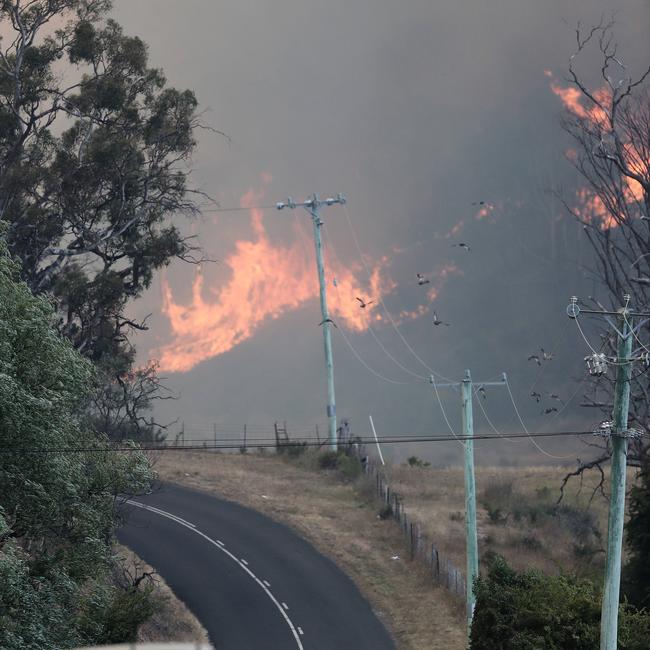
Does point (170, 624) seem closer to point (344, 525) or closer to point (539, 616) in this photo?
point (344, 525)

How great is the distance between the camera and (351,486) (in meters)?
55.2

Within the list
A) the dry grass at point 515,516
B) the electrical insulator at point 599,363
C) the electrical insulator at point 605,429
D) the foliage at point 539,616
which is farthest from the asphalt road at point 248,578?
the electrical insulator at point 599,363

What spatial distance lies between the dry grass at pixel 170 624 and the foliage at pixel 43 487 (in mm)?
7352

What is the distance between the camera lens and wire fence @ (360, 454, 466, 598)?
38.6 m

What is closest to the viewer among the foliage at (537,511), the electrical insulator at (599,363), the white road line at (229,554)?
the electrical insulator at (599,363)

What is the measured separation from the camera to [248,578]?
40.7 m

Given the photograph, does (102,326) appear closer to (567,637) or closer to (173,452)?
(173,452)

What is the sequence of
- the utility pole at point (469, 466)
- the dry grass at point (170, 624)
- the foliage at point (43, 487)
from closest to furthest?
the foliage at point (43, 487)
the utility pole at point (469, 466)
the dry grass at point (170, 624)

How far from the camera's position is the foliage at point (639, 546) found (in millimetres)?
32750

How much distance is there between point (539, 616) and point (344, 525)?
75.7ft

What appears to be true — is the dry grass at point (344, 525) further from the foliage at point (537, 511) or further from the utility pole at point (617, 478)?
the utility pole at point (617, 478)

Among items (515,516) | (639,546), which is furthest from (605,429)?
(515,516)

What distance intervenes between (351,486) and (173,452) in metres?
14.2

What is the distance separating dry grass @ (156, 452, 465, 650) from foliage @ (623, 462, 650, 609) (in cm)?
581
